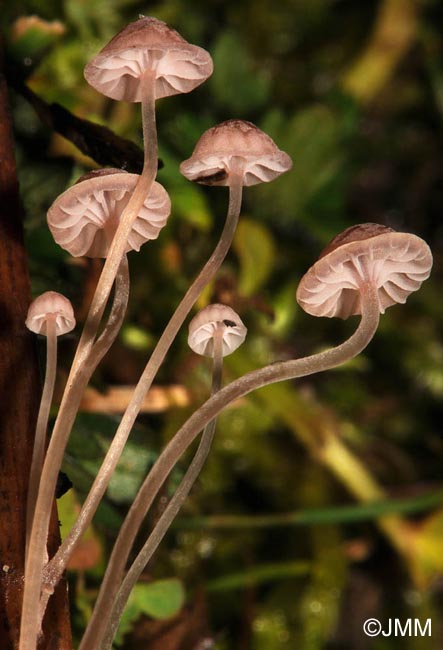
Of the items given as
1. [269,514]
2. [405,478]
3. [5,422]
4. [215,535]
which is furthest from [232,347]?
[405,478]

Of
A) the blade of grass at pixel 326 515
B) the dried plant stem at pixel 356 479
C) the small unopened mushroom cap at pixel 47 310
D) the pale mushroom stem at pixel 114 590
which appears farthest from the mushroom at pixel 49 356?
the dried plant stem at pixel 356 479

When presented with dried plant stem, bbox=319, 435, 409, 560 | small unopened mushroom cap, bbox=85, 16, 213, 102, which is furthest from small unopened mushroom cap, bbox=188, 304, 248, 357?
dried plant stem, bbox=319, 435, 409, 560

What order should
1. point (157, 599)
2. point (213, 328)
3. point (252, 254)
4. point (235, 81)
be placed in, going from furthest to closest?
point (235, 81)
point (252, 254)
point (157, 599)
point (213, 328)

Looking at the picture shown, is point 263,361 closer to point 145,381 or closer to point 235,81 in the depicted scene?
point 235,81

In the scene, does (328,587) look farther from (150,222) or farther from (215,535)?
(150,222)

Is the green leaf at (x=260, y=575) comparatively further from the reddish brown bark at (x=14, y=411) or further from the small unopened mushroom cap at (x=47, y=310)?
the small unopened mushroom cap at (x=47, y=310)

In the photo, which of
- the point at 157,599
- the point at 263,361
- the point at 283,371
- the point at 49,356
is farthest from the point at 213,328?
the point at 263,361
